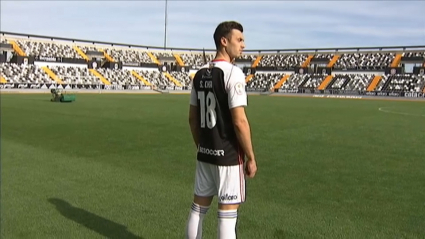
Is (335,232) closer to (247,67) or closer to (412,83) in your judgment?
(412,83)

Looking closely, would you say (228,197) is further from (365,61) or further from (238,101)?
(365,61)

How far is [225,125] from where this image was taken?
10.6 feet

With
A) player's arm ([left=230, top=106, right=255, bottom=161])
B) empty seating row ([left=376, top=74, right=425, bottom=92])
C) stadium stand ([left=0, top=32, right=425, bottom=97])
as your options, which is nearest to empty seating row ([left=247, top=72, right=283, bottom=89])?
stadium stand ([left=0, top=32, right=425, bottom=97])

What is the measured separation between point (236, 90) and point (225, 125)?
1.14ft

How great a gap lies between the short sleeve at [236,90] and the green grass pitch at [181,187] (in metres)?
1.98

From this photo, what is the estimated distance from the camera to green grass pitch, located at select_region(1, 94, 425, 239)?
4.69 metres

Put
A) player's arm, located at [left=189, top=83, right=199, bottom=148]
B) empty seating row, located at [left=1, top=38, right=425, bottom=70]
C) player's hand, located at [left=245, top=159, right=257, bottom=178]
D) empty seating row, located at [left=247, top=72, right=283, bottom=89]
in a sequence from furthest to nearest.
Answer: empty seating row, located at [left=247, top=72, right=283, bottom=89] < empty seating row, located at [left=1, top=38, right=425, bottom=70] < player's arm, located at [left=189, top=83, right=199, bottom=148] < player's hand, located at [left=245, top=159, right=257, bottom=178]

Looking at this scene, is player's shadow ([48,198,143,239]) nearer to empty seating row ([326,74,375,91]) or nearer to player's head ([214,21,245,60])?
player's head ([214,21,245,60])

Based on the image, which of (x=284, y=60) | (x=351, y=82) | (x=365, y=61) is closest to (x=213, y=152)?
(x=351, y=82)

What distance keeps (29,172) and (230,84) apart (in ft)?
18.4

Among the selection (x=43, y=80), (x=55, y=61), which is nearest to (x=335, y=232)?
(x=43, y=80)

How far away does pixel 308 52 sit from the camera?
7156 cm

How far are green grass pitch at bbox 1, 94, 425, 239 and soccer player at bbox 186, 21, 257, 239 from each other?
51.3 inches

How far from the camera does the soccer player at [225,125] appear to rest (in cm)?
308
